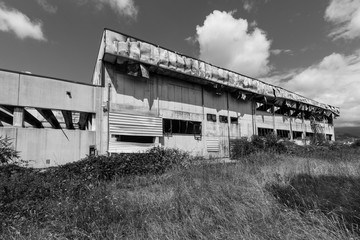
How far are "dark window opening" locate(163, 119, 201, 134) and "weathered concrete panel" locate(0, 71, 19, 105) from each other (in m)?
9.26

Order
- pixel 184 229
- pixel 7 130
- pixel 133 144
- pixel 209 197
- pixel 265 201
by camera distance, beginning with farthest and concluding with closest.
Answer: pixel 133 144
pixel 7 130
pixel 209 197
pixel 265 201
pixel 184 229

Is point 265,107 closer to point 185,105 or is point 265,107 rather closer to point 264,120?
point 264,120

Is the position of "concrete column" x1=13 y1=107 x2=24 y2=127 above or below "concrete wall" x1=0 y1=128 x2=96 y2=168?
above

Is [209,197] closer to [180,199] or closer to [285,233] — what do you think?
[180,199]

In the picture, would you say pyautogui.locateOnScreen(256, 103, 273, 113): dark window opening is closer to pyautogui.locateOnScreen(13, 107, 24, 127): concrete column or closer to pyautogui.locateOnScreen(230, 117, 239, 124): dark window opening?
pyautogui.locateOnScreen(230, 117, 239, 124): dark window opening

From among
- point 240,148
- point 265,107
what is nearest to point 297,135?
point 265,107

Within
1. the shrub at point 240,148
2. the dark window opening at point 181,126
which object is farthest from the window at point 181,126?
the shrub at point 240,148

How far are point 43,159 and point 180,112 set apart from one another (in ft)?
32.2

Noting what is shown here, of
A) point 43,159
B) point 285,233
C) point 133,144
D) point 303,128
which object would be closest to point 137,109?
point 133,144

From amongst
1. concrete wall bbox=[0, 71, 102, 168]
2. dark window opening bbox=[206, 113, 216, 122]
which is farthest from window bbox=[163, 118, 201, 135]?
concrete wall bbox=[0, 71, 102, 168]

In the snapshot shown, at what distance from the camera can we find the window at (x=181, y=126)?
15.2 meters

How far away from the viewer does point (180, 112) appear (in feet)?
51.8

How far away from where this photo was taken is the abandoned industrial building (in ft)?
33.3

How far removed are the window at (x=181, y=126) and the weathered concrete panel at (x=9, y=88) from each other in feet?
30.2
